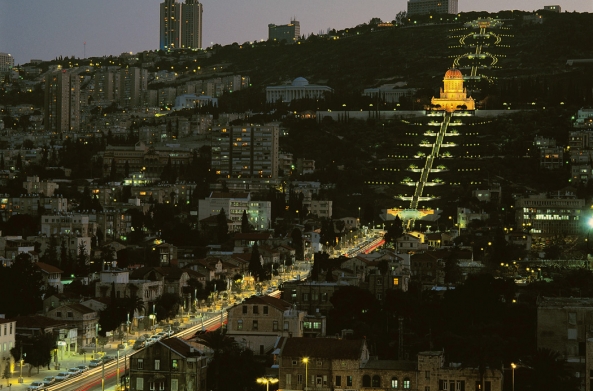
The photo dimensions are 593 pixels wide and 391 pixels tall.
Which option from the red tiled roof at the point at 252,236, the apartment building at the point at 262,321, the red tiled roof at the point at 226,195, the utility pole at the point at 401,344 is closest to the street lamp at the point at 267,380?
the utility pole at the point at 401,344

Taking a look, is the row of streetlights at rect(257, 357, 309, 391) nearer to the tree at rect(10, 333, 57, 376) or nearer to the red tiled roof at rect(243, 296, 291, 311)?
the red tiled roof at rect(243, 296, 291, 311)

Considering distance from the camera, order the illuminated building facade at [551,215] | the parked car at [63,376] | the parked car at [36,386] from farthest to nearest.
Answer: the illuminated building facade at [551,215], the parked car at [63,376], the parked car at [36,386]

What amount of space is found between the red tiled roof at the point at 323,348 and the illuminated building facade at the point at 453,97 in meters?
94.7

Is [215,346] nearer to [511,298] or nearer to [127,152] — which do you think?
[511,298]

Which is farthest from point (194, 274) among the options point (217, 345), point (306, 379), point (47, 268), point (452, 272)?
point (306, 379)

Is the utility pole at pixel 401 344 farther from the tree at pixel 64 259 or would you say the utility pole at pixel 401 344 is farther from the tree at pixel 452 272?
the tree at pixel 64 259

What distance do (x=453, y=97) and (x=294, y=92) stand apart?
32258 mm

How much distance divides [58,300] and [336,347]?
2125 centimetres

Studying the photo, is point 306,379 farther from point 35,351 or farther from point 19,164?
point 19,164

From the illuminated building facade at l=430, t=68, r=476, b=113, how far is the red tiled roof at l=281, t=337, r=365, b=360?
94.7m

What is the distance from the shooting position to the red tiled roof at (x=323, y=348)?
4809 centimetres

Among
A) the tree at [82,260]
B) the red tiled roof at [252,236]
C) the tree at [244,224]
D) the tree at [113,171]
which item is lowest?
the tree at [82,260]

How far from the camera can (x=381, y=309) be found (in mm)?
60594

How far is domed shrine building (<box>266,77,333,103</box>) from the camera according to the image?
17362 centimetres
